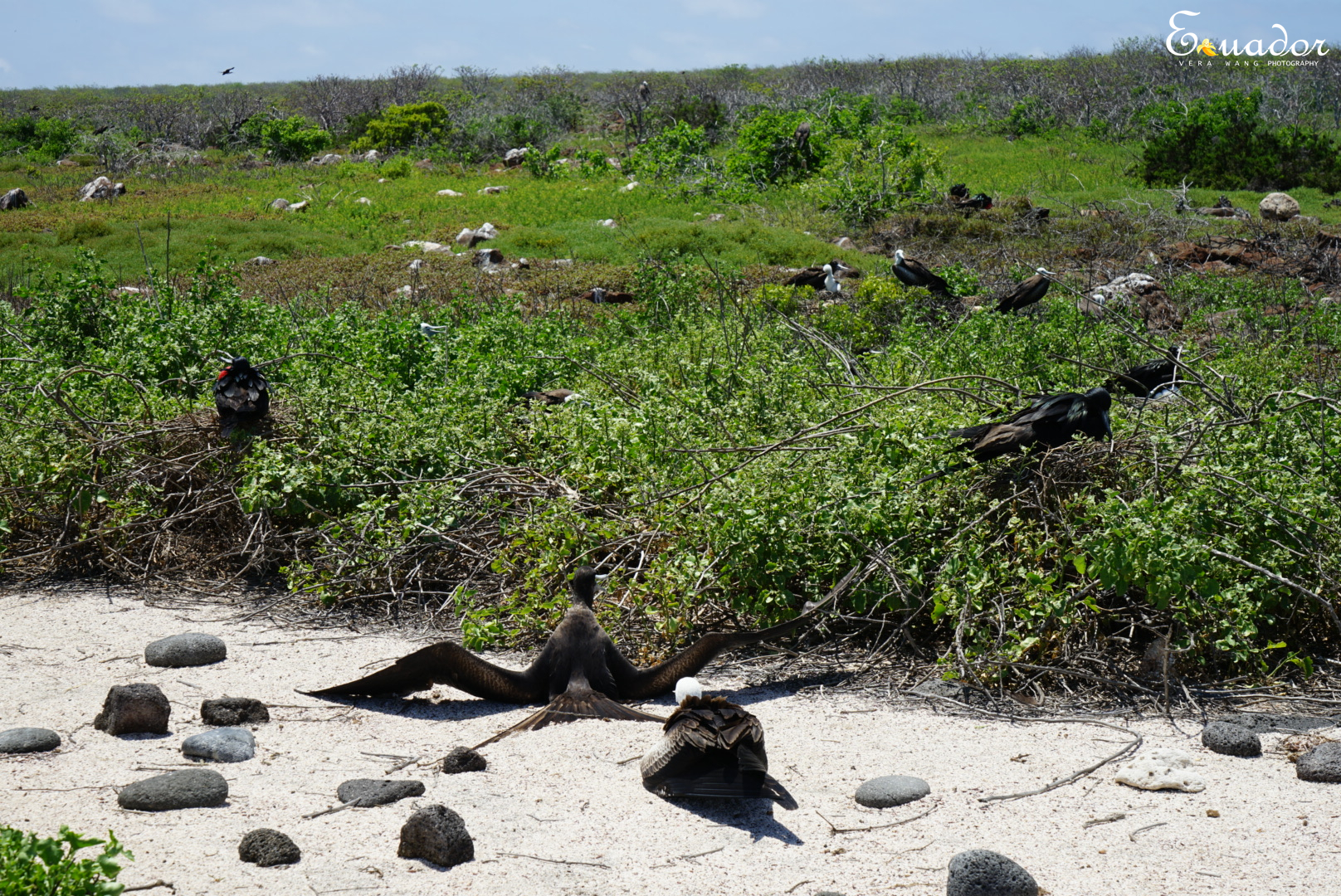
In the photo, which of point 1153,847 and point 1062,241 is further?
point 1062,241

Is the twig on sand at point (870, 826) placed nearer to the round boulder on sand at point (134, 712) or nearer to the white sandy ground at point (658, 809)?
the white sandy ground at point (658, 809)

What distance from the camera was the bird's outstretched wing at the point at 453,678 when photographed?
9.90ft

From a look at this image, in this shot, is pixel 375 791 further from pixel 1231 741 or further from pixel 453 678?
pixel 1231 741

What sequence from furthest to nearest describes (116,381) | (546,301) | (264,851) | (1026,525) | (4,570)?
(546,301) < (116,381) < (4,570) < (1026,525) < (264,851)

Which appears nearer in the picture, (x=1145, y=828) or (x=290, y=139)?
(x=1145, y=828)

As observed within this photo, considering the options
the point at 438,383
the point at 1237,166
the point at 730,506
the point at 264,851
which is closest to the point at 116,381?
the point at 438,383

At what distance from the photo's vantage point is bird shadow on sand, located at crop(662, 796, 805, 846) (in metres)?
2.36

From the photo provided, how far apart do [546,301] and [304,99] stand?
2632 centimetres

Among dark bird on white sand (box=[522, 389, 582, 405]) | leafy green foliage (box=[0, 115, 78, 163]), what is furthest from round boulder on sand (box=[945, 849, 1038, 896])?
leafy green foliage (box=[0, 115, 78, 163])

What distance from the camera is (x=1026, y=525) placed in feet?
11.0

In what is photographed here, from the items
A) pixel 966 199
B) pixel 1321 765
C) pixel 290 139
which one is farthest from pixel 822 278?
pixel 290 139

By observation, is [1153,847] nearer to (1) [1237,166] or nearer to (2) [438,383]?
(2) [438,383]

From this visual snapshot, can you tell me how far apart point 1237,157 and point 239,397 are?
14.5 meters

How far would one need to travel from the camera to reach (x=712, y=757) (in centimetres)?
240
